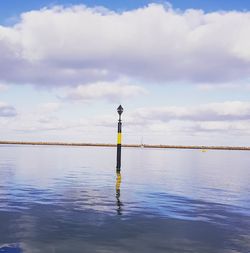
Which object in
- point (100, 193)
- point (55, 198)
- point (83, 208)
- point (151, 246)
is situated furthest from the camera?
point (100, 193)

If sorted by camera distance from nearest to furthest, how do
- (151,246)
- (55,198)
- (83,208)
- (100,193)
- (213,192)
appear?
1. (151,246)
2. (83,208)
3. (55,198)
4. (100,193)
5. (213,192)

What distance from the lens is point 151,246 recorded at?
1141cm

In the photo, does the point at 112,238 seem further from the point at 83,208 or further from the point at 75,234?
the point at 83,208

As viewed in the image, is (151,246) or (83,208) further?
(83,208)

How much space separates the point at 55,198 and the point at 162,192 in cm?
739

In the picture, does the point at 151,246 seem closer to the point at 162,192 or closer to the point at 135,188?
the point at 162,192

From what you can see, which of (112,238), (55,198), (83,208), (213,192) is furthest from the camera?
(213,192)

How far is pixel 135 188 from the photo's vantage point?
26.6m

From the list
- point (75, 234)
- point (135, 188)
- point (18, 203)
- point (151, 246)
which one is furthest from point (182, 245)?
point (135, 188)

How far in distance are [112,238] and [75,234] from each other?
49.8 inches

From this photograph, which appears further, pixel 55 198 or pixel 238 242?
pixel 55 198

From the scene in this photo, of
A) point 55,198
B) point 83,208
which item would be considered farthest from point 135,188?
point 83,208

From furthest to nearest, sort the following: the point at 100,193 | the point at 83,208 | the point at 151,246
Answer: the point at 100,193
the point at 83,208
the point at 151,246

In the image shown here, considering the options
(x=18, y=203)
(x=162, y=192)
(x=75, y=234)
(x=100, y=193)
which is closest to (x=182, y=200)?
(x=162, y=192)
